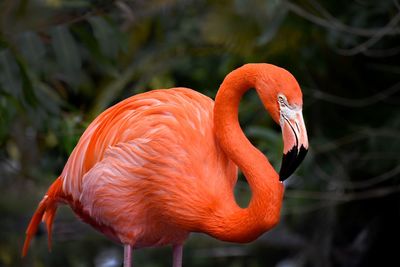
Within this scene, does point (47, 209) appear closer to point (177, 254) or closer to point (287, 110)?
point (177, 254)

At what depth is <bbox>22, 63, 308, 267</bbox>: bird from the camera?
10.2 feet

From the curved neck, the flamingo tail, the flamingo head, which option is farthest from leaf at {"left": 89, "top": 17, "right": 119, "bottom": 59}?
the flamingo head

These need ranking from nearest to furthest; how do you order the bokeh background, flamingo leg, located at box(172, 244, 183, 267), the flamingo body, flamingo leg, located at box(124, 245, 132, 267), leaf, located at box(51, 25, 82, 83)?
the flamingo body, flamingo leg, located at box(124, 245, 132, 267), flamingo leg, located at box(172, 244, 183, 267), leaf, located at box(51, 25, 82, 83), the bokeh background

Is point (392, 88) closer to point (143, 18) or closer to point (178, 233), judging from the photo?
point (143, 18)

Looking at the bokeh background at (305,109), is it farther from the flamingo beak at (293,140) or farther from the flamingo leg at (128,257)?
the flamingo beak at (293,140)

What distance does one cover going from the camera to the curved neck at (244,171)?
10.2 feet

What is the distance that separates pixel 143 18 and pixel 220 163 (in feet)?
14.3

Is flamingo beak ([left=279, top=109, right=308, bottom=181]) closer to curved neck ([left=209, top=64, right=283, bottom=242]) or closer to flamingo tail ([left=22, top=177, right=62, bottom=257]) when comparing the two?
curved neck ([left=209, top=64, right=283, bottom=242])

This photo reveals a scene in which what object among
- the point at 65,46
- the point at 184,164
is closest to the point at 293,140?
the point at 184,164

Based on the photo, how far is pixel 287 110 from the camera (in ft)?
9.84

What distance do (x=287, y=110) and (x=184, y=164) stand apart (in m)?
0.44

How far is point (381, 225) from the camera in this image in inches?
279

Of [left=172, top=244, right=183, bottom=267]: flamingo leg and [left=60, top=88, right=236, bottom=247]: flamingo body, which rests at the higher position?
[left=60, top=88, right=236, bottom=247]: flamingo body

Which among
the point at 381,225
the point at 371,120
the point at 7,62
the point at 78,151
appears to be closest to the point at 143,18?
the point at 371,120
